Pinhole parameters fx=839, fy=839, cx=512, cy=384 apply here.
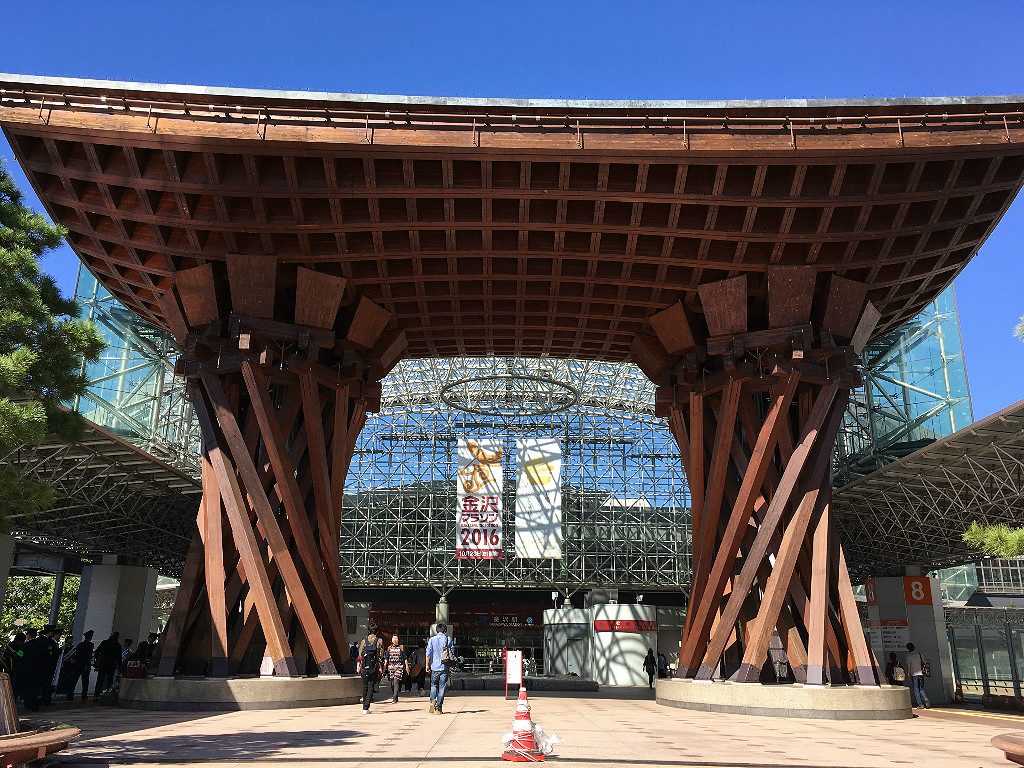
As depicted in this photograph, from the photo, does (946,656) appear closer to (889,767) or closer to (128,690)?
(889,767)

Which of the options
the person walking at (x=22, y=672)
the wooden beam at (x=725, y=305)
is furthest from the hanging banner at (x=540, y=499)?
the person walking at (x=22, y=672)

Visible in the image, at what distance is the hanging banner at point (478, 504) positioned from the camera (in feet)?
144

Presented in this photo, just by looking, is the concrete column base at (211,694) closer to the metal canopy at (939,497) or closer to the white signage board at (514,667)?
the white signage board at (514,667)

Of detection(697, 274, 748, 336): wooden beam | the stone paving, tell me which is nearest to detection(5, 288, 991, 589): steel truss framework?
detection(697, 274, 748, 336): wooden beam

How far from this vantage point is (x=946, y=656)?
30.2m

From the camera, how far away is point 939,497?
92.2ft

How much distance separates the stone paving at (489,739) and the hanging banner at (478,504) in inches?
1057

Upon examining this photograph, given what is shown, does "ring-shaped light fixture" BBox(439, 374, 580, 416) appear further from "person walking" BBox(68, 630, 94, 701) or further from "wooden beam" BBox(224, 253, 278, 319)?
"wooden beam" BBox(224, 253, 278, 319)

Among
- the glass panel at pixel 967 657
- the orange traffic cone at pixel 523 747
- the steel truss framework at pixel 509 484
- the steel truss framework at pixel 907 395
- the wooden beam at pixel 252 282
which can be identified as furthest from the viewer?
the steel truss framework at pixel 509 484

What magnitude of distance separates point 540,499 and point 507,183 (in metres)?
33.1

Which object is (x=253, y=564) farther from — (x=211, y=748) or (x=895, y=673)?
(x=895, y=673)

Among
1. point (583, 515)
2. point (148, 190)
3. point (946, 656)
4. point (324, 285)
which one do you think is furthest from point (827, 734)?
point (583, 515)

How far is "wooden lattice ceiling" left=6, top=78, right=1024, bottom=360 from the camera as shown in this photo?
15656 millimetres

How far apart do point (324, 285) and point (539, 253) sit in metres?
4.93
